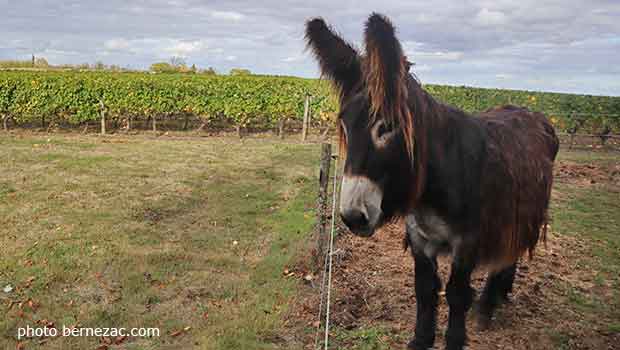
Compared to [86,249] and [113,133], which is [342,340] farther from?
[113,133]

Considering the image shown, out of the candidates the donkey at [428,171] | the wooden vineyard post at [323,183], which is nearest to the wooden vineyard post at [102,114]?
the wooden vineyard post at [323,183]

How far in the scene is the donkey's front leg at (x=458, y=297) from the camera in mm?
3438

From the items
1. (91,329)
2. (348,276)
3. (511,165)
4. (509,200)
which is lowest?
(91,329)

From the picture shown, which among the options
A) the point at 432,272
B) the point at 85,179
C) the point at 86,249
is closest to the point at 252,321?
the point at 432,272

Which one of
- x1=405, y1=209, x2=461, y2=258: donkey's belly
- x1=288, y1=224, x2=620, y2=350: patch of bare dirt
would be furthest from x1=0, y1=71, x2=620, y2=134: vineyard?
x1=405, y1=209, x2=461, y2=258: donkey's belly

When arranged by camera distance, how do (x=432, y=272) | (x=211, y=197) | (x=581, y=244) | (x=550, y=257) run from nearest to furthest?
1. (x=432, y=272)
2. (x=550, y=257)
3. (x=581, y=244)
4. (x=211, y=197)

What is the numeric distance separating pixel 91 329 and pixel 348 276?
2.88 m

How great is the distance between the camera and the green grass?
194 inches

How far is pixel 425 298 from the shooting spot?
3947mm

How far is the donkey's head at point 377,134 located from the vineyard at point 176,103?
16817 millimetres

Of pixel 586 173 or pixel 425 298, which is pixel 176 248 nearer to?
pixel 425 298

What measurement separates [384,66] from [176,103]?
19.6m

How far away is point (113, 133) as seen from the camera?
801 inches

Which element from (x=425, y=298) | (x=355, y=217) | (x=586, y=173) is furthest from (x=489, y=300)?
(x=586, y=173)
